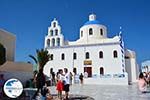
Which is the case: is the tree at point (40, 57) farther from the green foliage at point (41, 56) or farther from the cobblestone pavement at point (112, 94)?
the cobblestone pavement at point (112, 94)

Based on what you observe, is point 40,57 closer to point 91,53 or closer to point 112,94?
point 91,53

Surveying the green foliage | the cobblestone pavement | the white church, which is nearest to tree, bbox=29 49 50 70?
the green foliage

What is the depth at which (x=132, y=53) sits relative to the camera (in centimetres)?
4297

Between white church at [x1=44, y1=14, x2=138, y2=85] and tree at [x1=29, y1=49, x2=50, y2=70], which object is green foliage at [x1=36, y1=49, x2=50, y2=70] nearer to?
tree at [x1=29, y1=49, x2=50, y2=70]

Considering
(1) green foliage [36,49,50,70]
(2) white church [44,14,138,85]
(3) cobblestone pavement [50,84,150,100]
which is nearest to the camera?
(3) cobblestone pavement [50,84,150,100]

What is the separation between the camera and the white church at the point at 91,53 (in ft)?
127

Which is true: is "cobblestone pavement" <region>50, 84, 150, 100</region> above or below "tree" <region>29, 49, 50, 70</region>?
below

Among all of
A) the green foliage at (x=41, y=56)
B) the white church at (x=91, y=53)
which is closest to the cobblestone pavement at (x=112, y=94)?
the green foliage at (x=41, y=56)

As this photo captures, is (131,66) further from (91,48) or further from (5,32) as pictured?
(5,32)

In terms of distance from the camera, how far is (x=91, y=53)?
40.5m

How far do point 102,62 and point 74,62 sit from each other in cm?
507

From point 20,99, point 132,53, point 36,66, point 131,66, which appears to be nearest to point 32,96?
point 20,99

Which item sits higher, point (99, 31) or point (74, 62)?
point (99, 31)

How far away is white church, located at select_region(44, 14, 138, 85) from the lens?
38.8 meters
